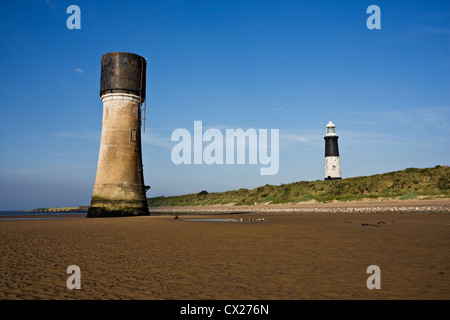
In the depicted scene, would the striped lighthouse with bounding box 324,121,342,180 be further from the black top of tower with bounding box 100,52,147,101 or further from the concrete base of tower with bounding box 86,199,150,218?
the concrete base of tower with bounding box 86,199,150,218

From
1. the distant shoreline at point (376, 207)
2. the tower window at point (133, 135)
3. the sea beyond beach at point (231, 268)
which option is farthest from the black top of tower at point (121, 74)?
the sea beyond beach at point (231, 268)

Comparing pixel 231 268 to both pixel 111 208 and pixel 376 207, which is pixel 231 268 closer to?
pixel 111 208

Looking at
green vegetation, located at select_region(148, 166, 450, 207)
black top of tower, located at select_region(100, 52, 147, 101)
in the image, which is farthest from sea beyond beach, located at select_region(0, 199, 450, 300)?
green vegetation, located at select_region(148, 166, 450, 207)

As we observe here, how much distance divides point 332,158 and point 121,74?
36.2 meters

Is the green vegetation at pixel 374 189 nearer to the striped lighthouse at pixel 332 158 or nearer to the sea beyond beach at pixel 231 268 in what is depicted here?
the striped lighthouse at pixel 332 158

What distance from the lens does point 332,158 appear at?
5297 cm

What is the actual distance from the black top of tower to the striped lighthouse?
34.2m

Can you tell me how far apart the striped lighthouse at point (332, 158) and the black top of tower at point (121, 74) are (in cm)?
3421

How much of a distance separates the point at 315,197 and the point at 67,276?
40.2m

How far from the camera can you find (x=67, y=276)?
5.82 meters

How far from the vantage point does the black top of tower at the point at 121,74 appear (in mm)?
27797
